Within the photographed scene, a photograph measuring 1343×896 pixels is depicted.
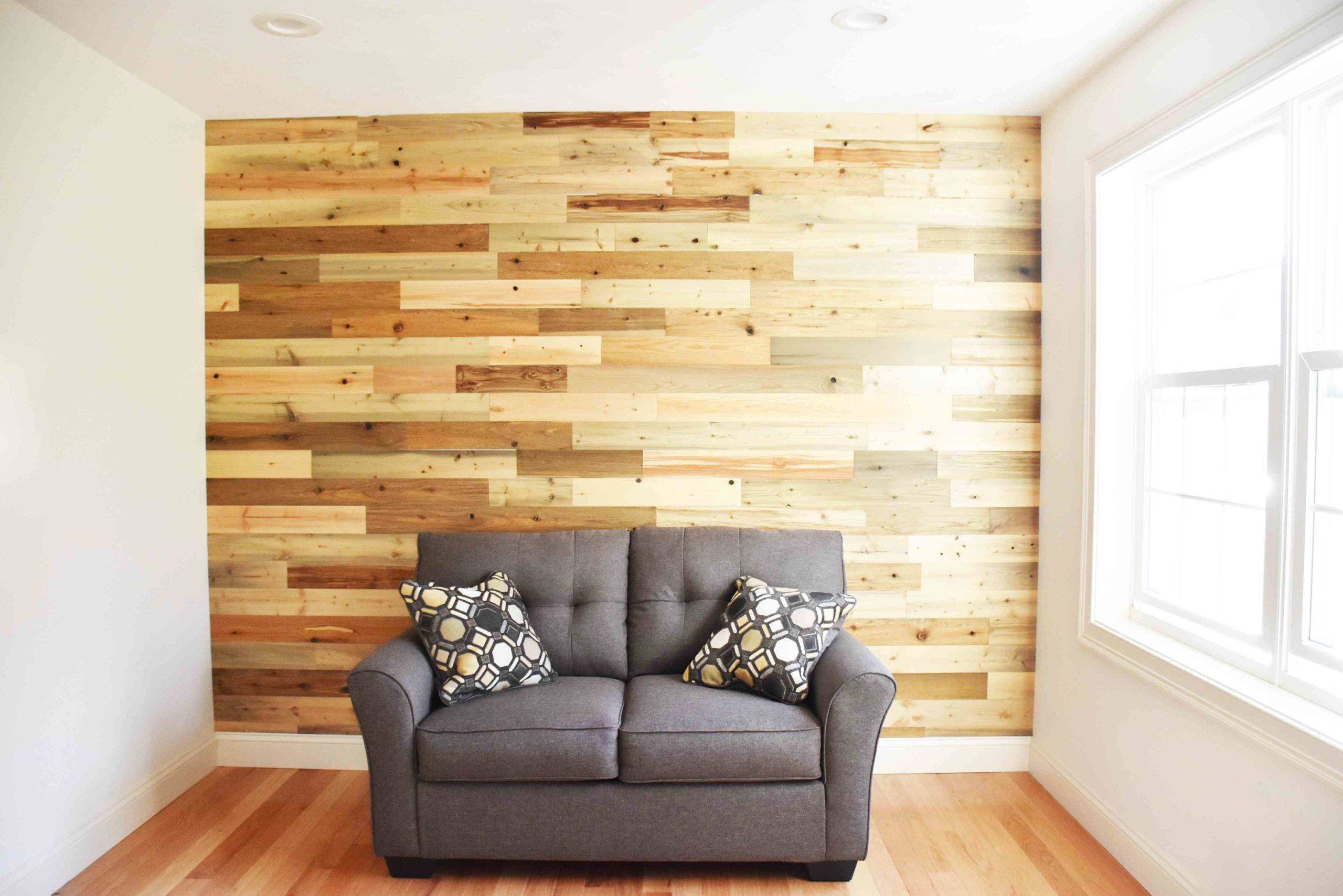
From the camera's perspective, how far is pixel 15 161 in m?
2.36

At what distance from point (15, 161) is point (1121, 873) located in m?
4.11

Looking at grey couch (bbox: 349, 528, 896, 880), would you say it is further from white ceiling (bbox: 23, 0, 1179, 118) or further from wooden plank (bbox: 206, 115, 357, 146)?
wooden plank (bbox: 206, 115, 357, 146)

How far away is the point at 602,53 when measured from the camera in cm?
271

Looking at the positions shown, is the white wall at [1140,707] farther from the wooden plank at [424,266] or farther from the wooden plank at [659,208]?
the wooden plank at [424,266]

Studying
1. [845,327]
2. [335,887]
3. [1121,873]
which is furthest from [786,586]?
[335,887]

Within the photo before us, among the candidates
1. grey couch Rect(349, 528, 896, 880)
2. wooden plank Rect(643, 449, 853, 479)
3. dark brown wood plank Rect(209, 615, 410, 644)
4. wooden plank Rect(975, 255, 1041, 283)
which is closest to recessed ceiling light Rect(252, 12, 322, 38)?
wooden plank Rect(643, 449, 853, 479)

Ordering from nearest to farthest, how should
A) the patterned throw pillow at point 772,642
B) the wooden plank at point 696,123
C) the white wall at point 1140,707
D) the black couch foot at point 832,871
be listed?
the white wall at point 1140,707 < the black couch foot at point 832,871 < the patterned throw pillow at point 772,642 < the wooden plank at point 696,123

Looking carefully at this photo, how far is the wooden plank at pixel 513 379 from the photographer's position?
10.7ft

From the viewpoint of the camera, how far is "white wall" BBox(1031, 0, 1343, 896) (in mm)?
1965

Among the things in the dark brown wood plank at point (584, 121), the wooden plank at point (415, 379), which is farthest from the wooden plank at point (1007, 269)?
the wooden plank at point (415, 379)

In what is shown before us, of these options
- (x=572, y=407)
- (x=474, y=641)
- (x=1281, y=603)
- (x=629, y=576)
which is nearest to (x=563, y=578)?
(x=629, y=576)

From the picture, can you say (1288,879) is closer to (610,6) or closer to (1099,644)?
(1099,644)

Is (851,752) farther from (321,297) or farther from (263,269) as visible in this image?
(263,269)

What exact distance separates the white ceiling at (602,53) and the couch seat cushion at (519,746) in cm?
223
